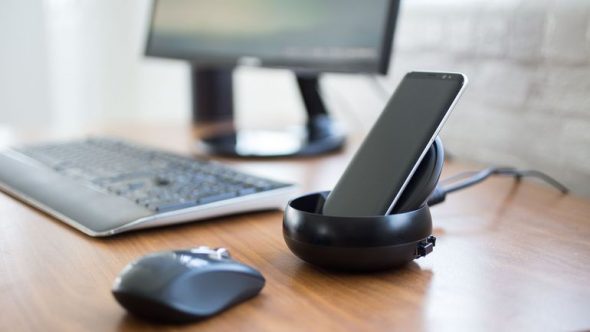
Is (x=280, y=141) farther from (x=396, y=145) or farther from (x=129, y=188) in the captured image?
(x=396, y=145)

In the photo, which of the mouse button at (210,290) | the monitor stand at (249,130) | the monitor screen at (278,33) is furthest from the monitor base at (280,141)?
the mouse button at (210,290)

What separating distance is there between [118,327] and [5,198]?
454mm

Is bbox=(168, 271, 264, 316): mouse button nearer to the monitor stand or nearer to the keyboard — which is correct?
the keyboard

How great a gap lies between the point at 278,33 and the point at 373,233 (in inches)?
26.0

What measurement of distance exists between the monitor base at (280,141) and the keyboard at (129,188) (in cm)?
15

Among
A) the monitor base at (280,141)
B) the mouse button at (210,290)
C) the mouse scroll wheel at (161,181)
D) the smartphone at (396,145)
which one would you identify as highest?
the smartphone at (396,145)

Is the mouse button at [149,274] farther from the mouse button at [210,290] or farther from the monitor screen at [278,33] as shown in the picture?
the monitor screen at [278,33]

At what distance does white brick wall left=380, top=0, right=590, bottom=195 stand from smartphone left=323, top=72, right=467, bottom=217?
35 cm

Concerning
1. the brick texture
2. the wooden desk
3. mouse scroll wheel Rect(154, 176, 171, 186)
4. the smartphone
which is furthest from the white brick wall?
mouse scroll wheel Rect(154, 176, 171, 186)

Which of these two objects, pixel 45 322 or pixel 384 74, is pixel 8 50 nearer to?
pixel 384 74

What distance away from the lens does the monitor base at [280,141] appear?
3.58ft

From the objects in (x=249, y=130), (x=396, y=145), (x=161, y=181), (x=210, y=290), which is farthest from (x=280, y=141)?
(x=210, y=290)

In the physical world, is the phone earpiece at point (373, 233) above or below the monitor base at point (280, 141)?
above

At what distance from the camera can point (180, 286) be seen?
17.8 inches
